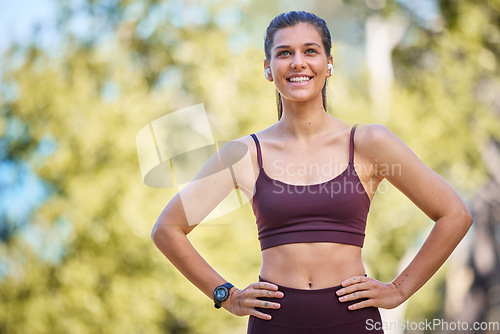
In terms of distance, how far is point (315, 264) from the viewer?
2055 millimetres

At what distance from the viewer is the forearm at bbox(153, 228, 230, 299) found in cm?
234

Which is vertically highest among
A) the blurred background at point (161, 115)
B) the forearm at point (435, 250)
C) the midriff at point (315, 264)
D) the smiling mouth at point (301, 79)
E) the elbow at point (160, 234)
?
the blurred background at point (161, 115)

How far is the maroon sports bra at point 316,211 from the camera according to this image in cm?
204

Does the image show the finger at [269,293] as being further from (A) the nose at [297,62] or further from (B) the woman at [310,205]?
(A) the nose at [297,62]

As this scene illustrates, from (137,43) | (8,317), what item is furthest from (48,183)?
(137,43)

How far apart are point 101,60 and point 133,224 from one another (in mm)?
2567

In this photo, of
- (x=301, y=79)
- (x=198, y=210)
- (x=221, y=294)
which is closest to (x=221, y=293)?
(x=221, y=294)

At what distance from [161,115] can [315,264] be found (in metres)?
7.09

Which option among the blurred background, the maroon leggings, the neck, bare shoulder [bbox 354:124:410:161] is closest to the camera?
the maroon leggings

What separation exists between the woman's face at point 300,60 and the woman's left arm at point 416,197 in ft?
0.80

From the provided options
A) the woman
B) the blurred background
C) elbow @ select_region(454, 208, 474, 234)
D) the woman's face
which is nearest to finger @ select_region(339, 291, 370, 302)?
the woman

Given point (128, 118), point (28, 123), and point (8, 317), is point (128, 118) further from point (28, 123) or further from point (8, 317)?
point (8, 317)

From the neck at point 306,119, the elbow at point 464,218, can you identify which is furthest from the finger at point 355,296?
the neck at point 306,119

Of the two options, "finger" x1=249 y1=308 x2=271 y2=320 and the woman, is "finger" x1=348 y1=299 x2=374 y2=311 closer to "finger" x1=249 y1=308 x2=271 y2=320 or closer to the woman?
the woman
